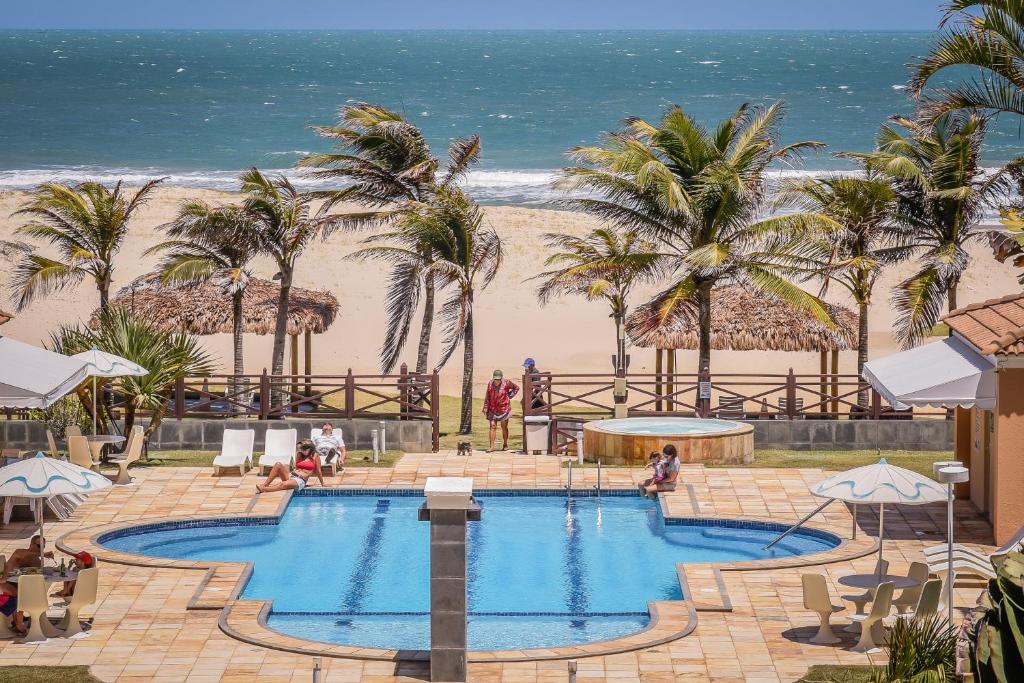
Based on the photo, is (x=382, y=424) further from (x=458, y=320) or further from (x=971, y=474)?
(x=971, y=474)

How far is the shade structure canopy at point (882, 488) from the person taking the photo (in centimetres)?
1475

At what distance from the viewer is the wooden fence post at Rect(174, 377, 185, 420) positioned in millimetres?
25000

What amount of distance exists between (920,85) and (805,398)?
42.6 feet

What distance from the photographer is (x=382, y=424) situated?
24828mm

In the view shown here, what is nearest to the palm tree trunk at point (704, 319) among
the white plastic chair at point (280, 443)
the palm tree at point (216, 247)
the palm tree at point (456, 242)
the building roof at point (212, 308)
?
the palm tree at point (456, 242)

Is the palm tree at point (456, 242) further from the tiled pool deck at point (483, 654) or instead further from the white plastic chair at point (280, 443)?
the tiled pool deck at point (483, 654)

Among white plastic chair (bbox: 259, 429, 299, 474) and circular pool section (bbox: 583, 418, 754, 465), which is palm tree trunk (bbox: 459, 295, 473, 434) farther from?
white plastic chair (bbox: 259, 429, 299, 474)

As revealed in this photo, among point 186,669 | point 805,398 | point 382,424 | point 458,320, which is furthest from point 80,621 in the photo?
A: point 805,398

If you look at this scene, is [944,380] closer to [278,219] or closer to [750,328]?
[750,328]

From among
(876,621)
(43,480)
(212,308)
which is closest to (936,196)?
(212,308)

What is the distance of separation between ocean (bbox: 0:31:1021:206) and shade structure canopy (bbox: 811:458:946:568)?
47760mm

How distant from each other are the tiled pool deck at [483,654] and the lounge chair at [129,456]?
344 mm

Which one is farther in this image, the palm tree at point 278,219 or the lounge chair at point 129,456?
the palm tree at point 278,219

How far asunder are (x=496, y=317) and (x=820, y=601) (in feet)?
86.9
